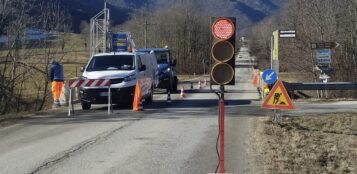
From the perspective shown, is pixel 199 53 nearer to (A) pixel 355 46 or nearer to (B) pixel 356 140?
(A) pixel 355 46

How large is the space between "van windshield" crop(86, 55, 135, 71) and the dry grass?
20.3ft

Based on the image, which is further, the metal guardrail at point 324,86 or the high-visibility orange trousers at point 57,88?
the metal guardrail at point 324,86

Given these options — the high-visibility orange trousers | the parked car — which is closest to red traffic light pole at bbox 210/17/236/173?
the high-visibility orange trousers

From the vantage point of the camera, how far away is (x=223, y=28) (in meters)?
8.06

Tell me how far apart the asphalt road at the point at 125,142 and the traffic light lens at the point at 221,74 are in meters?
1.78

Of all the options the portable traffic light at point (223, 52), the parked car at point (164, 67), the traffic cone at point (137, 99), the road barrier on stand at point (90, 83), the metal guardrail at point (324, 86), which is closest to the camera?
the portable traffic light at point (223, 52)

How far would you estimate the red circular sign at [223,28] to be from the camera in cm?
804

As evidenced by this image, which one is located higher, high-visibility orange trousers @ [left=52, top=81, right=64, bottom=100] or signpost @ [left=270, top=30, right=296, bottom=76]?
signpost @ [left=270, top=30, right=296, bottom=76]

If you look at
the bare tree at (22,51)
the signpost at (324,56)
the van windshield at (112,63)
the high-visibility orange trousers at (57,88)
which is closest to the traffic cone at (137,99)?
the van windshield at (112,63)

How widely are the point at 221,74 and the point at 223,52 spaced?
299 mm

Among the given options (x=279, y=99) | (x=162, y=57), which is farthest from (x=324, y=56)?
(x=279, y=99)

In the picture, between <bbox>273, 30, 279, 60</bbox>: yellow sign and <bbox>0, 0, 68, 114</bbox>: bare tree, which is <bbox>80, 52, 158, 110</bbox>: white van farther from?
<bbox>0, 0, 68, 114</bbox>: bare tree

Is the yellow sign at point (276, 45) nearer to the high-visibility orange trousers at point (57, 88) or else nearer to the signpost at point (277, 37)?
the signpost at point (277, 37)

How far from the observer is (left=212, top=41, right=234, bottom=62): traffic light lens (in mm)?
8008
